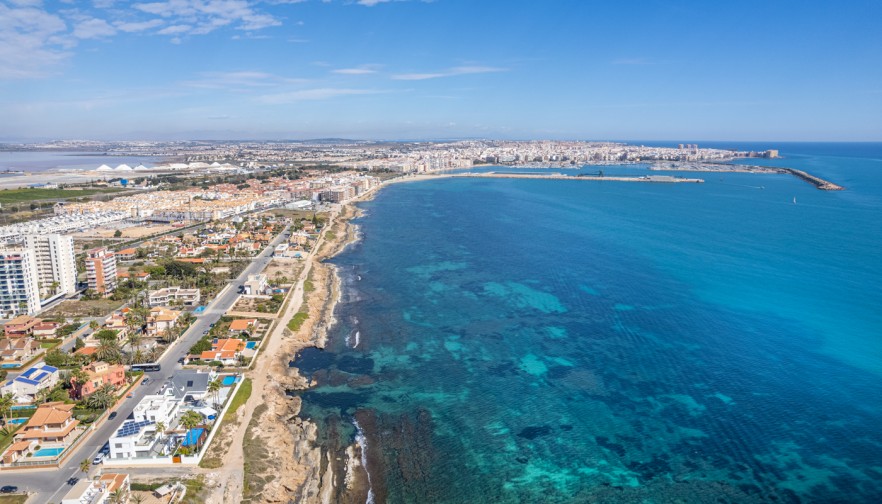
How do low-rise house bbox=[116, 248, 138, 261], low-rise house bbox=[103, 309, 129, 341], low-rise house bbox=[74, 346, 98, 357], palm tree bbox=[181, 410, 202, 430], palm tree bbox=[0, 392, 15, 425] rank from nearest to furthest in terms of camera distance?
1. palm tree bbox=[181, 410, 202, 430]
2. palm tree bbox=[0, 392, 15, 425]
3. low-rise house bbox=[74, 346, 98, 357]
4. low-rise house bbox=[103, 309, 129, 341]
5. low-rise house bbox=[116, 248, 138, 261]

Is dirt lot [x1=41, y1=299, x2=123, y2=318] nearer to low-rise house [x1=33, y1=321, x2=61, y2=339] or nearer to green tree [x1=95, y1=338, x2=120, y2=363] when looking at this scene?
low-rise house [x1=33, y1=321, x2=61, y2=339]

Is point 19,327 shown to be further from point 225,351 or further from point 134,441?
point 134,441

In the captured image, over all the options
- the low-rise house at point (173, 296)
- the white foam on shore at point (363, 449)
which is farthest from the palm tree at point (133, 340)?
the white foam on shore at point (363, 449)

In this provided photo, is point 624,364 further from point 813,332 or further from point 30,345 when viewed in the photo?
point 30,345

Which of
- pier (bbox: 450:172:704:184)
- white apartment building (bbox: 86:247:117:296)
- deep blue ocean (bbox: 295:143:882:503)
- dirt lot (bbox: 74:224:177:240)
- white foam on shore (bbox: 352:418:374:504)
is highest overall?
pier (bbox: 450:172:704:184)

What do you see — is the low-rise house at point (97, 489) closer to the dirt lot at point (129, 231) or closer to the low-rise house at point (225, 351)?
the low-rise house at point (225, 351)

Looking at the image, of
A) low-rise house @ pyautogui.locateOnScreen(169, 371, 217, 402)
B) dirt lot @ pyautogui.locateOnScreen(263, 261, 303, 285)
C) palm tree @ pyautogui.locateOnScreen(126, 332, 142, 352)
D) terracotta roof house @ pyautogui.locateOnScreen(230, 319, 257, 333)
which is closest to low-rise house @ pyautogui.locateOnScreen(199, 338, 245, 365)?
low-rise house @ pyautogui.locateOnScreen(169, 371, 217, 402)
